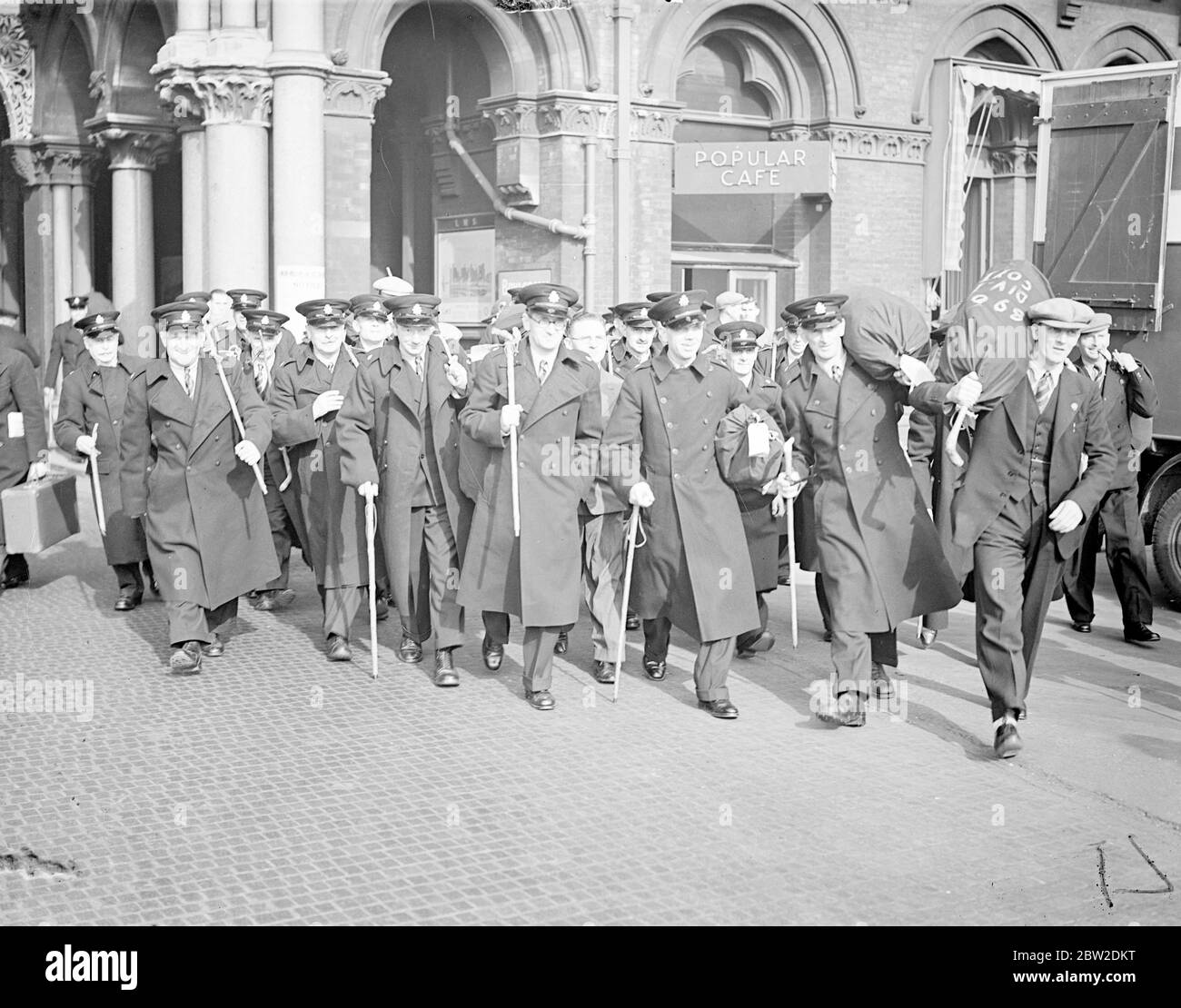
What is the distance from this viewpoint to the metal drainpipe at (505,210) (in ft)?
60.7

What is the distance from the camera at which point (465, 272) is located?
20031mm

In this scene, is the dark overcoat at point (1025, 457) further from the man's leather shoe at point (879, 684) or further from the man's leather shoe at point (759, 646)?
the man's leather shoe at point (759, 646)

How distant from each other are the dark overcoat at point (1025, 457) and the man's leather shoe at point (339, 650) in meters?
3.69

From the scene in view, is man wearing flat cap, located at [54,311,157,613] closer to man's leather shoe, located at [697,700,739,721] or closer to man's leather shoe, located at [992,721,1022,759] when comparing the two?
man's leather shoe, located at [697,700,739,721]

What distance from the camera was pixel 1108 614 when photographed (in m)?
10.7

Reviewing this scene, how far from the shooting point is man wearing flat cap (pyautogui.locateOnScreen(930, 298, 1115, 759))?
6887 millimetres

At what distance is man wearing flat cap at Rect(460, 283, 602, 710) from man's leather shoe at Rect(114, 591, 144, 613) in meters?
3.29

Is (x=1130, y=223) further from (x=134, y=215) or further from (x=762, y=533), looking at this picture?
(x=134, y=215)

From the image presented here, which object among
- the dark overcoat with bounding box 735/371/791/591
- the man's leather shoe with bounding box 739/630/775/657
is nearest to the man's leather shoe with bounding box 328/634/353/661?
the man's leather shoe with bounding box 739/630/775/657

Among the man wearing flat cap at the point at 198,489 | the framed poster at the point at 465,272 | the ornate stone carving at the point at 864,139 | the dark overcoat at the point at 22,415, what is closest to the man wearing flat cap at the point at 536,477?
the man wearing flat cap at the point at 198,489

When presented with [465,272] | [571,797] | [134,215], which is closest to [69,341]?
[134,215]

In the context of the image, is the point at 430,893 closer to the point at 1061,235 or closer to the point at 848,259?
the point at 1061,235

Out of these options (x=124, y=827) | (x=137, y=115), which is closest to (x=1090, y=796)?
(x=124, y=827)

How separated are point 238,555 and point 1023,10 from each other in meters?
17.0
